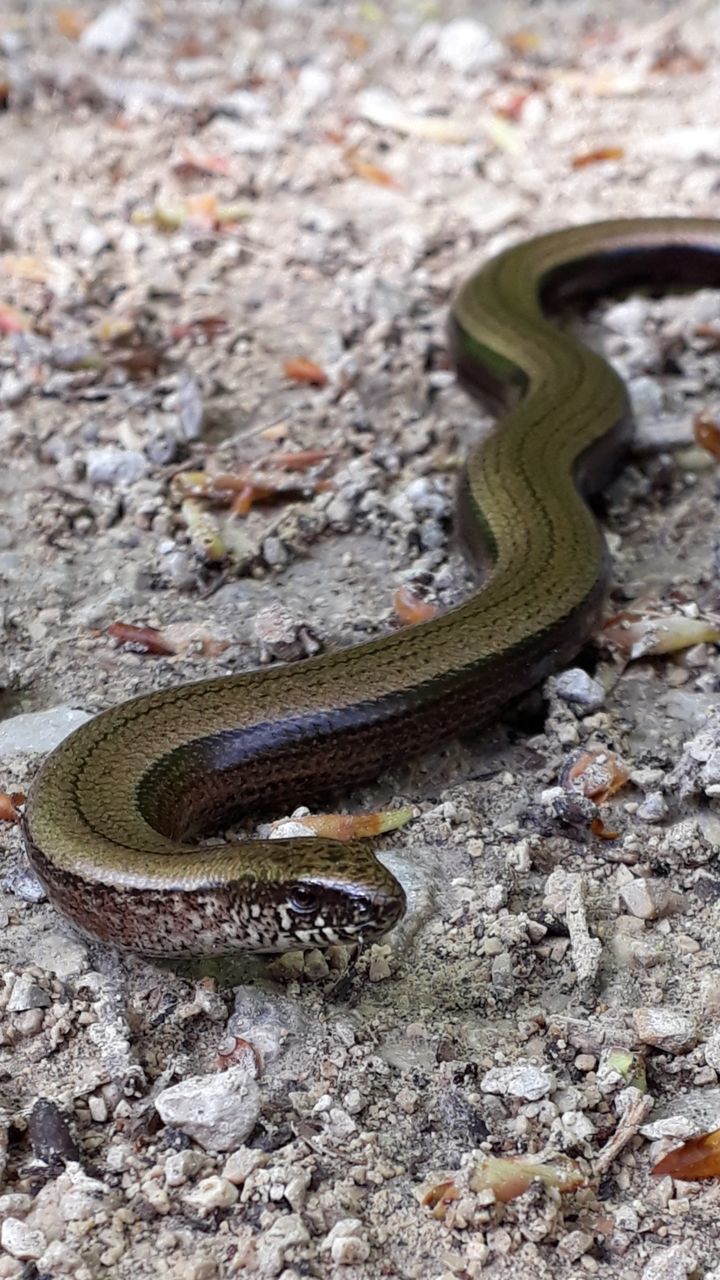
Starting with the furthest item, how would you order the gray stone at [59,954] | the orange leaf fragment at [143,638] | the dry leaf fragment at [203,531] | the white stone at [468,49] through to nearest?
the white stone at [468,49]
the dry leaf fragment at [203,531]
the orange leaf fragment at [143,638]
the gray stone at [59,954]

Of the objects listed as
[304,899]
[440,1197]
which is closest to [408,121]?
[304,899]

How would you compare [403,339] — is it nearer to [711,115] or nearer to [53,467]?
[53,467]

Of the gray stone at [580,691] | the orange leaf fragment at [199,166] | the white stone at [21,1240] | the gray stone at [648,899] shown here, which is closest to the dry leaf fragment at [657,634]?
the gray stone at [580,691]

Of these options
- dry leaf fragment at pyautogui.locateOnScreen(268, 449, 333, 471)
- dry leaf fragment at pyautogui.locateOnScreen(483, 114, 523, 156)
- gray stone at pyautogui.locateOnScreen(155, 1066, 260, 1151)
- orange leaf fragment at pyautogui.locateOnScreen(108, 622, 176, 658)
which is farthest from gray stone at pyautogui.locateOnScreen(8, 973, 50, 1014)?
dry leaf fragment at pyautogui.locateOnScreen(483, 114, 523, 156)

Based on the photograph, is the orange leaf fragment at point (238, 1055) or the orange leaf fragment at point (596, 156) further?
the orange leaf fragment at point (596, 156)

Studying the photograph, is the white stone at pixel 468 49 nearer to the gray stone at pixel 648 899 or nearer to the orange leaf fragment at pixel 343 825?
the orange leaf fragment at pixel 343 825

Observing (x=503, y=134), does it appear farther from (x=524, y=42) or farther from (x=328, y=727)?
(x=328, y=727)

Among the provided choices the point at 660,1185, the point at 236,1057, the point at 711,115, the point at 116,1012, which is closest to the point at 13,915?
the point at 116,1012
